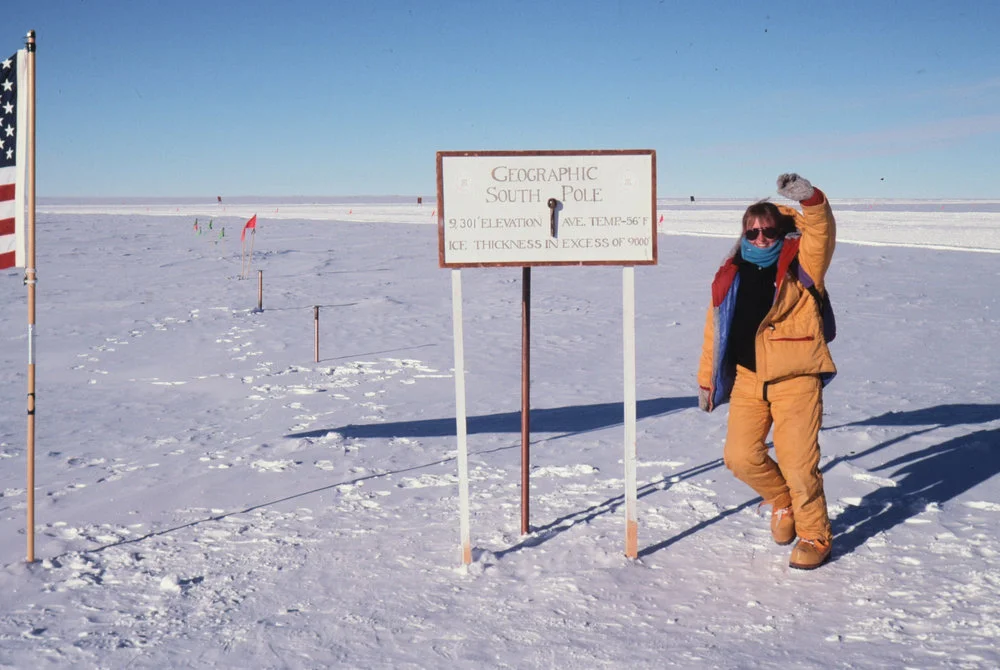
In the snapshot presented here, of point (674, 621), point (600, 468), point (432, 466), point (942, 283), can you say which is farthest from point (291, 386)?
point (942, 283)

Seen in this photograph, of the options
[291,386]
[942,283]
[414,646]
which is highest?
[942,283]

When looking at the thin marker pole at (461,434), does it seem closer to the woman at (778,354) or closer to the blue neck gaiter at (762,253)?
the woman at (778,354)

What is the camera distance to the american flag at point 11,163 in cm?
392

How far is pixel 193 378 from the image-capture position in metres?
8.55

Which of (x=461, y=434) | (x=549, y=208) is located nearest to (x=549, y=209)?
(x=549, y=208)

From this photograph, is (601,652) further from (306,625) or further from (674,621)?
(306,625)

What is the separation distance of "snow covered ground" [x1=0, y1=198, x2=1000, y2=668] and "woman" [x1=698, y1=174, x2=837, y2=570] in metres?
0.40

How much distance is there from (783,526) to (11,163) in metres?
3.81

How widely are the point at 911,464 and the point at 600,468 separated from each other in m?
1.86

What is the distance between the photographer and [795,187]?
342 centimetres

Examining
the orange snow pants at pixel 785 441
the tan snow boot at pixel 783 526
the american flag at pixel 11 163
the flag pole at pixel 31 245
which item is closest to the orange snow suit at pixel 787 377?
the orange snow pants at pixel 785 441

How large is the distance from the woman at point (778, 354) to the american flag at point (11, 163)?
Answer: 3.09 metres

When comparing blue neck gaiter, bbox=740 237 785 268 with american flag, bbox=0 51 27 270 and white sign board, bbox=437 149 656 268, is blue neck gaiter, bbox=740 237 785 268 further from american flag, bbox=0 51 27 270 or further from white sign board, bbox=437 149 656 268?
american flag, bbox=0 51 27 270

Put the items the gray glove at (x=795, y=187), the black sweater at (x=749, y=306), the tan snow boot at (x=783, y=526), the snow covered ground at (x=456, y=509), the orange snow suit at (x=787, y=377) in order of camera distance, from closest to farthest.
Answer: the snow covered ground at (x=456, y=509) < the gray glove at (x=795, y=187) < the orange snow suit at (x=787, y=377) < the black sweater at (x=749, y=306) < the tan snow boot at (x=783, y=526)
